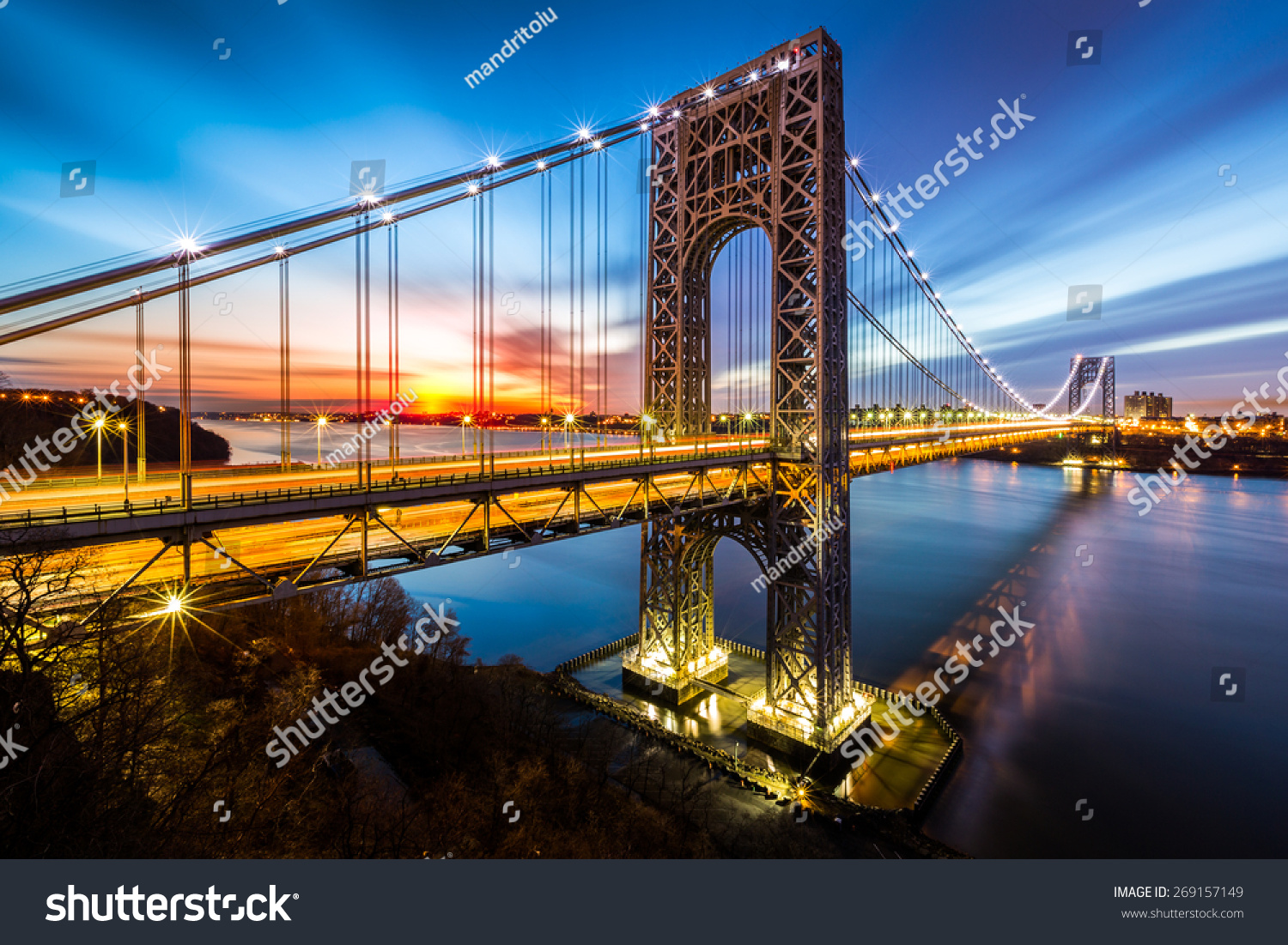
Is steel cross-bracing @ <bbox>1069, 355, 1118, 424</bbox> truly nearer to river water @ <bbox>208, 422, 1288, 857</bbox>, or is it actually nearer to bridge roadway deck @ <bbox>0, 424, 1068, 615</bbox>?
river water @ <bbox>208, 422, 1288, 857</bbox>

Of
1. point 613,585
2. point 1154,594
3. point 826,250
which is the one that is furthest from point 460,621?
point 1154,594

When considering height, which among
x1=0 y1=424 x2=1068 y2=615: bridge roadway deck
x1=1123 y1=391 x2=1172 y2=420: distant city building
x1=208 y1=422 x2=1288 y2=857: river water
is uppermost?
x1=1123 y1=391 x2=1172 y2=420: distant city building

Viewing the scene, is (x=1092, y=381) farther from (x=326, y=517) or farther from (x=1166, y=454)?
(x=326, y=517)

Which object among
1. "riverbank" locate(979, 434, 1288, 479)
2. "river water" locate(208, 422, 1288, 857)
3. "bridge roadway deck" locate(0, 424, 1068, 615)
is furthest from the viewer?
"riverbank" locate(979, 434, 1288, 479)

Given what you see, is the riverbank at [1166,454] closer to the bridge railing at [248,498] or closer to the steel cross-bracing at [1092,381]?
the steel cross-bracing at [1092,381]

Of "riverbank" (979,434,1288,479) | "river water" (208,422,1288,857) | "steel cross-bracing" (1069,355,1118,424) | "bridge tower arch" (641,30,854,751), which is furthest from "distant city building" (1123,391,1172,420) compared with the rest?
"bridge tower arch" (641,30,854,751)
